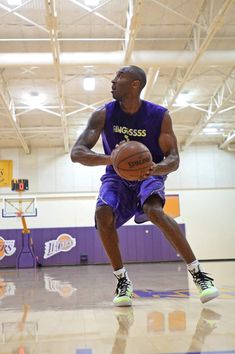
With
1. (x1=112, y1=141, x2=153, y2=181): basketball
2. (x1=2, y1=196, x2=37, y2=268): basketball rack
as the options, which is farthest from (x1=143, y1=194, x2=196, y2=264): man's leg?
(x1=2, y1=196, x2=37, y2=268): basketball rack

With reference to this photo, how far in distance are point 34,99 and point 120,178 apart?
411 inches

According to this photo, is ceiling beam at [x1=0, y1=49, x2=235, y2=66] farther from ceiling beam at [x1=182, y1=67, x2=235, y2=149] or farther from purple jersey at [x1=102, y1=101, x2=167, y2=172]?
purple jersey at [x1=102, y1=101, x2=167, y2=172]

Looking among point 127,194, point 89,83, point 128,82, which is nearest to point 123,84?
point 128,82

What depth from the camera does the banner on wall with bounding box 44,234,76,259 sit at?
16.4 meters

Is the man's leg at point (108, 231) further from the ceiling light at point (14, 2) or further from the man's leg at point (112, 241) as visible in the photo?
the ceiling light at point (14, 2)

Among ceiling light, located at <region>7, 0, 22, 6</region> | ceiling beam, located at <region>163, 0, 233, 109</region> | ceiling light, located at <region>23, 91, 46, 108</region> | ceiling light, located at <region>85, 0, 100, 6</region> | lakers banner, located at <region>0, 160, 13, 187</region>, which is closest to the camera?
ceiling beam, located at <region>163, 0, 233, 109</region>

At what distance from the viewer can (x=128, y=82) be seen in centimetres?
300

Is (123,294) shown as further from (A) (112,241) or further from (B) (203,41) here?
(B) (203,41)

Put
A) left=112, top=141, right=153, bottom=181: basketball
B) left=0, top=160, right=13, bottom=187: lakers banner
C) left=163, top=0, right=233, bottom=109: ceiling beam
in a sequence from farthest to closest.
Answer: left=0, top=160, right=13, bottom=187: lakers banner
left=163, top=0, right=233, bottom=109: ceiling beam
left=112, top=141, right=153, bottom=181: basketball

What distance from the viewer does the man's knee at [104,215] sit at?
289 cm

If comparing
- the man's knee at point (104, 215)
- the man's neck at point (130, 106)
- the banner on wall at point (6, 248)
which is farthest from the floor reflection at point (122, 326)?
the banner on wall at point (6, 248)

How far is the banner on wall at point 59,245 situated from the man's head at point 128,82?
14.0 metres

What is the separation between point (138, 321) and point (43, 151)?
1612 centimetres

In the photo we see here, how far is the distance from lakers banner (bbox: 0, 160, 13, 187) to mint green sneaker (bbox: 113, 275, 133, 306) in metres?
14.8
